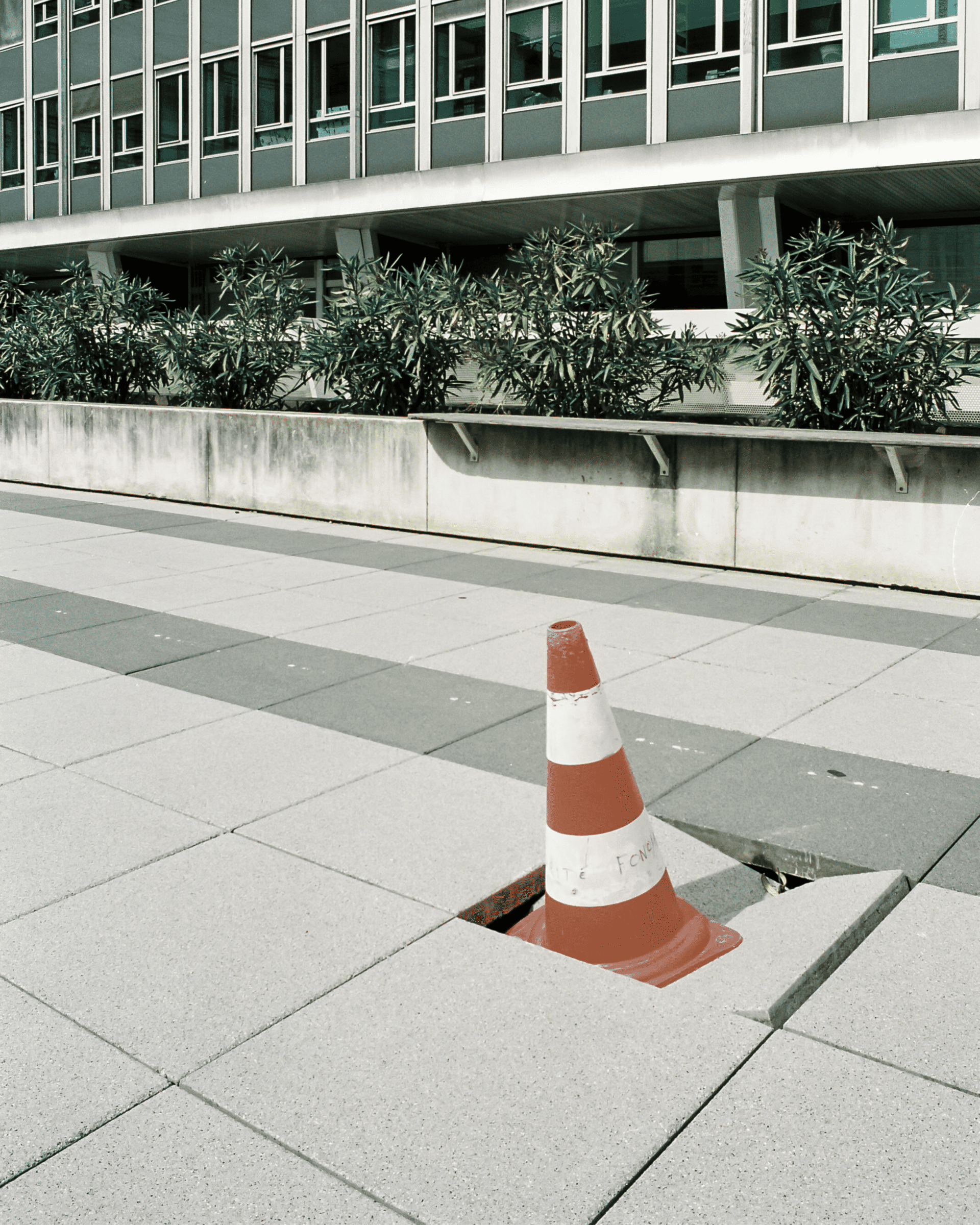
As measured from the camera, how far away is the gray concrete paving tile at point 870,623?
7.39m

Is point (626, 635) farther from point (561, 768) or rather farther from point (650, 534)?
point (561, 768)

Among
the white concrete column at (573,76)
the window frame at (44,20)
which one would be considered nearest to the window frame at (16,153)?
the window frame at (44,20)

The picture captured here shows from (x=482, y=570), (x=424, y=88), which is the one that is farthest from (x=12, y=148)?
(x=482, y=570)

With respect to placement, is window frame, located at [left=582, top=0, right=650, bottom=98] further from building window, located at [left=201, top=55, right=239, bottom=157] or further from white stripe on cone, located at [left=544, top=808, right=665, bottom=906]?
white stripe on cone, located at [left=544, top=808, right=665, bottom=906]

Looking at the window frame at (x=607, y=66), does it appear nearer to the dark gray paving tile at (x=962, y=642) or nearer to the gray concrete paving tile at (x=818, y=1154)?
the dark gray paving tile at (x=962, y=642)

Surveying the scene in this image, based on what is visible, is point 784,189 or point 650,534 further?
point 784,189

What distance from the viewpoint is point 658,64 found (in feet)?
81.8

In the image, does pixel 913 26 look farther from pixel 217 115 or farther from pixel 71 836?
pixel 71 836

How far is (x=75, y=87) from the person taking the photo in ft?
121

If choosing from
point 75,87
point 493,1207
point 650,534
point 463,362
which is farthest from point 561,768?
point 75,87

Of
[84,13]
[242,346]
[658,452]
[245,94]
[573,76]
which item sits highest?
[84,13]

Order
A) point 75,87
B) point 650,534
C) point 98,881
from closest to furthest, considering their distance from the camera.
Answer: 1. point 98,881
2. point 650,534
3. point 75,87

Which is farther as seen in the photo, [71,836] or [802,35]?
[802,35]

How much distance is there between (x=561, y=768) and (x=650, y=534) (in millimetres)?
7042
